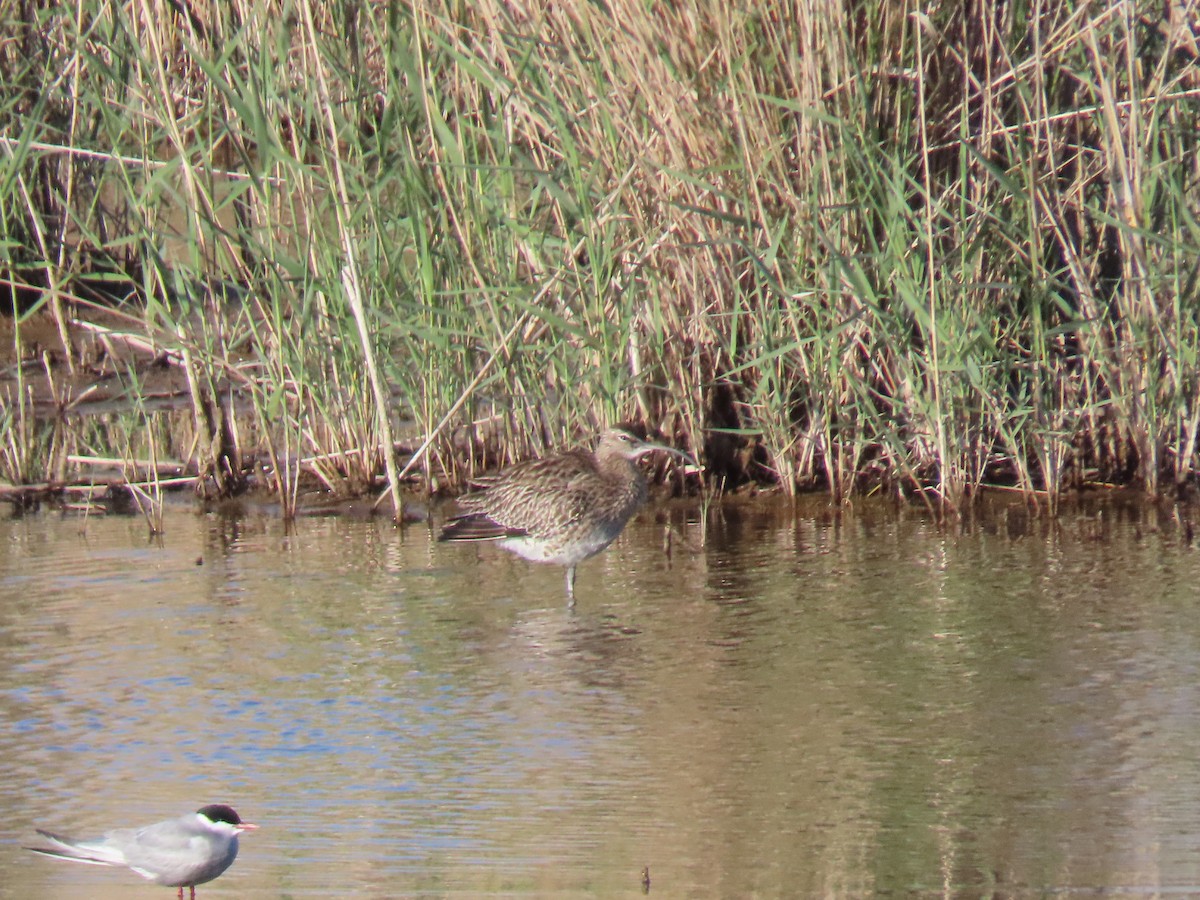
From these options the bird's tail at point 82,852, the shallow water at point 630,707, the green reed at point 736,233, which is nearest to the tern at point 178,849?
the bird's tail at point 82,852

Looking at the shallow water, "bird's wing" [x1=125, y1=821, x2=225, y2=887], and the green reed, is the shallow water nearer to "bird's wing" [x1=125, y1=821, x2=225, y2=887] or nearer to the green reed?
"bird's wing" [x1=125, y1=821, x2=225, y2=887]

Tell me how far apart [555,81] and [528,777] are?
12.9ft

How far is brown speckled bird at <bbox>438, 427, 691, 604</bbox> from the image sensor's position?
8.35 m

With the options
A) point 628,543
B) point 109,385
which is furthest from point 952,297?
point 109,385

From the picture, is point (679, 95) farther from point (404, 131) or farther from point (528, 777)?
point (528, 777)

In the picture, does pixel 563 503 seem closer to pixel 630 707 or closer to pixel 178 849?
pixel 630 707

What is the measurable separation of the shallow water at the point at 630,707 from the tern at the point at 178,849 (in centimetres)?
22

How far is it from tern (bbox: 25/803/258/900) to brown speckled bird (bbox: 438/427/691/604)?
366cm

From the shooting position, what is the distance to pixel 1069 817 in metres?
5.11

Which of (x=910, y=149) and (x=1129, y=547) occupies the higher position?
(x=910, y=149)

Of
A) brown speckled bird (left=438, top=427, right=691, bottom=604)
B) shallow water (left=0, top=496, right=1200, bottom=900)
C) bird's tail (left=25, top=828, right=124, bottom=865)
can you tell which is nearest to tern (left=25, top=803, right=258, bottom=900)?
bird's tail (left=25, top=828, right=124, bottom=865)

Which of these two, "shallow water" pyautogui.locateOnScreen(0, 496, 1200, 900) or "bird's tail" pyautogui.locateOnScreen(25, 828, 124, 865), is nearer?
"bird's tail" pyautogui.locateOnScreen(25, 828, 124, 865)

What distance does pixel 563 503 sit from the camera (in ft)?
27.3

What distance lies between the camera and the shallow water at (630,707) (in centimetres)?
490
